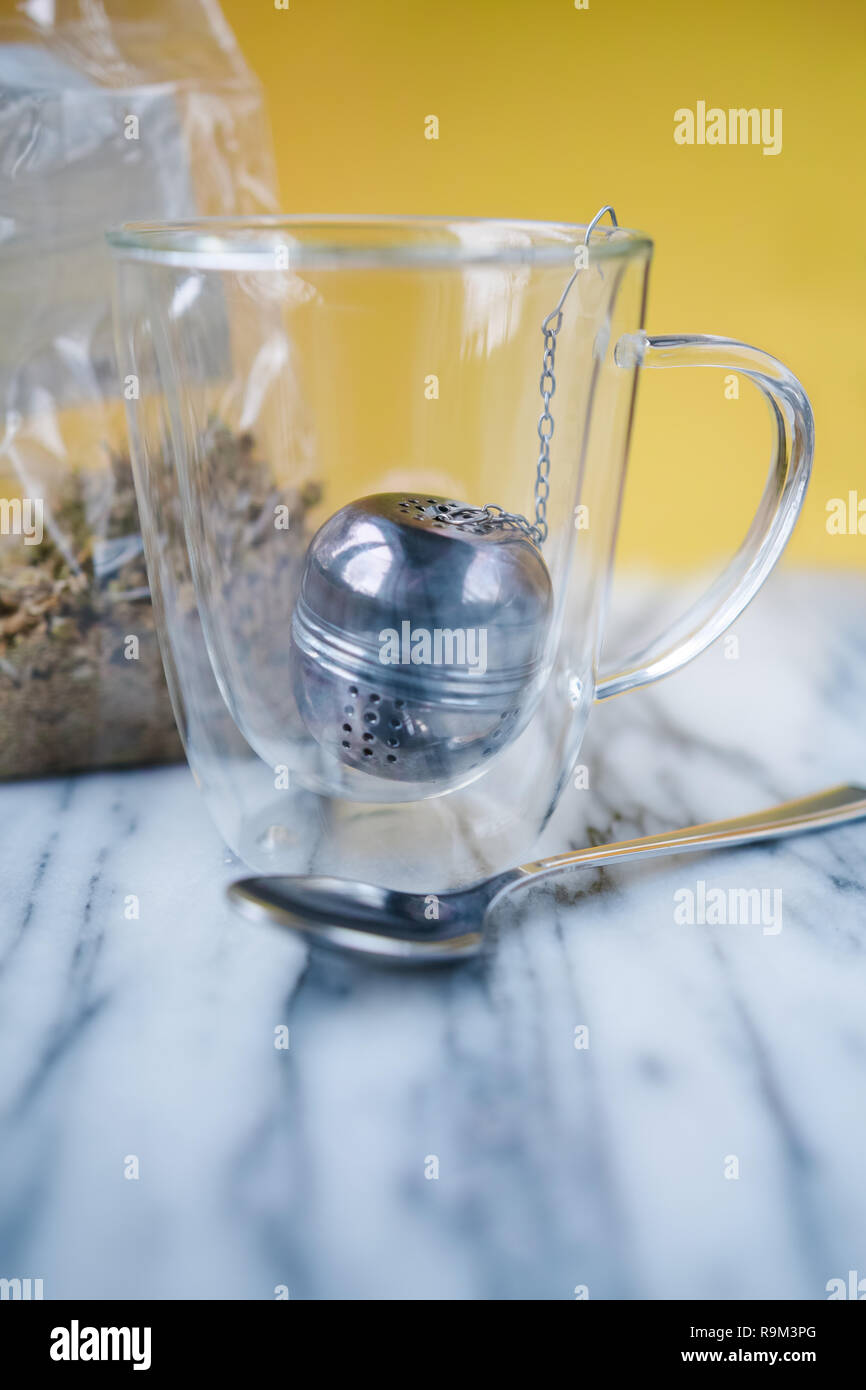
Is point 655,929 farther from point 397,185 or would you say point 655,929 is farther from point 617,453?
point 397,185

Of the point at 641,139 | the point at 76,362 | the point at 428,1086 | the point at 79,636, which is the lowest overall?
the point at 428,1086

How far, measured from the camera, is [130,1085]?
0.35 m

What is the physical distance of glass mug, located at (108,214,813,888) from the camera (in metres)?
0.38

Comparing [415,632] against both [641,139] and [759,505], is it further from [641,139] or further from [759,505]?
[641,139]

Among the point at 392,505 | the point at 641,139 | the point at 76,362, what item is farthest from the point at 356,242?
the point at 641,139

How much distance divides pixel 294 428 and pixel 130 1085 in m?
0.24

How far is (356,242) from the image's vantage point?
1.19ft

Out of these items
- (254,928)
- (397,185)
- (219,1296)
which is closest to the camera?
(219,1296)

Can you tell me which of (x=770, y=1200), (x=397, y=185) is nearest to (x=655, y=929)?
(x=770, y=1200)

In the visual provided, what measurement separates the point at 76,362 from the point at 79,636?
0.13 meters

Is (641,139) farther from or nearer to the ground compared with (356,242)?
farther from the ground

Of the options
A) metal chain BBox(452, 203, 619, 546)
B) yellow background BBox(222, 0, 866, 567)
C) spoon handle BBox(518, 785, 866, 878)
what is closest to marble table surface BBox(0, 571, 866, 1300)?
spoon handle BBox(518, 785, 866, 878)

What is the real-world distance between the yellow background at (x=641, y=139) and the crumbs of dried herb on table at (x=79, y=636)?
355 mm

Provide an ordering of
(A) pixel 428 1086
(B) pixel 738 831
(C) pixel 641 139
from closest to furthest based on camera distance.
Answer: (A) pixel 428 1086 < (B) pixel 738 831 < (C) pixel 641 139
